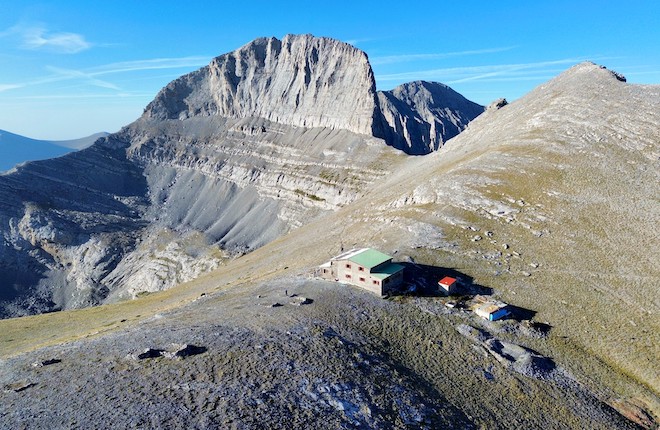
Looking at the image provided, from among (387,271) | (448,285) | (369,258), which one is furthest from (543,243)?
(369,258)

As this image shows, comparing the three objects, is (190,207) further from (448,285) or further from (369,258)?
(448,285)

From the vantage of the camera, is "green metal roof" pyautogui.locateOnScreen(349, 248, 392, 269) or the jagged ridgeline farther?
the jagged ridgeline

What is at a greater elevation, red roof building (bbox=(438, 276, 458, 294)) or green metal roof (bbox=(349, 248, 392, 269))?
green metal roof (bbox=(349, 248, 392, 269))

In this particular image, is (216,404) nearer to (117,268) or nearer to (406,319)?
(406,319)

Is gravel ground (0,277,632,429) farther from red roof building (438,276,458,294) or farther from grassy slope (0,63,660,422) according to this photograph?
red roof building (438,276,458,294)

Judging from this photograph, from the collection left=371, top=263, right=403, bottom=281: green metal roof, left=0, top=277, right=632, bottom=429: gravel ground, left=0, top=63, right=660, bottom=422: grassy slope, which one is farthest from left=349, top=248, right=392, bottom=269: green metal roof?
left=0, top=63, right=660, bottom=422: grassy slope

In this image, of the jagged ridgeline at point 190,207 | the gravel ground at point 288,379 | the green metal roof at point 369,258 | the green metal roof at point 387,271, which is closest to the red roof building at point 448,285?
the green metal roof at point 387,271

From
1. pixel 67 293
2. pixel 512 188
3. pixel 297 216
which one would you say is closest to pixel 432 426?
pixel 512 188
